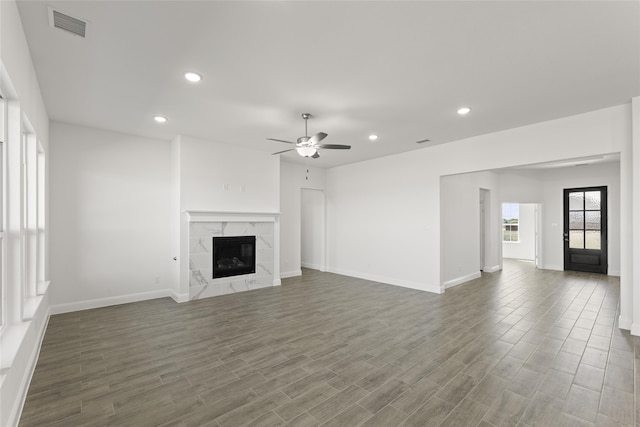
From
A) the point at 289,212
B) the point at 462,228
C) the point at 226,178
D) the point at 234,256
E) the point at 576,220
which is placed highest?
the point at 226,178

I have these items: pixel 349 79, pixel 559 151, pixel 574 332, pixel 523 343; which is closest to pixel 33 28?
pixel 349 79

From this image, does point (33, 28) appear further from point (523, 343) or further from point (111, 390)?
point (523, 343)

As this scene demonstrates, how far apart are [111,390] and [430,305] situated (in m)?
4.43

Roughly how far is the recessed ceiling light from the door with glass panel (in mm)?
9868

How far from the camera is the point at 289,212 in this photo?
7602mm

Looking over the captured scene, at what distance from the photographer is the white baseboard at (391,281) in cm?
596

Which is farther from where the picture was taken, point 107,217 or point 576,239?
point 576,239

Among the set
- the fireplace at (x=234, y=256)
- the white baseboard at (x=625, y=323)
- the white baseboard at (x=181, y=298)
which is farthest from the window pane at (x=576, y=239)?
the white baseboard at (x=181, y=298)

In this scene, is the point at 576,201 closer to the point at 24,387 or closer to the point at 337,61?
the point at 337,61

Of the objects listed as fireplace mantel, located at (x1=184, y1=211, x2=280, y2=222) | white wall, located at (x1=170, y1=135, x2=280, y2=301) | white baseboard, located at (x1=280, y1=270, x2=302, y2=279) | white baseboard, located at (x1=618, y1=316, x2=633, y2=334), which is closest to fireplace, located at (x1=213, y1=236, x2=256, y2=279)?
fireplace mantel, located at (x1=184, y1=211, x2=280, y2=222)

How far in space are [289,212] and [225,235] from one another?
84.7 inches

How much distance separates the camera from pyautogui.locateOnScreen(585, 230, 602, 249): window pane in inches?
311

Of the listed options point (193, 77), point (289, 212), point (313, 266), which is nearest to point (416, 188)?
point (289, 212)

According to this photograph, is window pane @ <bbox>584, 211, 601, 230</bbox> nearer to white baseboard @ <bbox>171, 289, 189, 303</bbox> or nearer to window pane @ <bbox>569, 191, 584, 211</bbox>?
window pane @ <bbox>569, 191, 584, 211</bbox>
